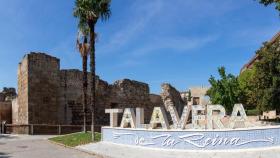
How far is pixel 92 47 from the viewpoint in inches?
926

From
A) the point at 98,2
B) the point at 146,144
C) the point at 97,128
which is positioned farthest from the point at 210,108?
the point at 97,128

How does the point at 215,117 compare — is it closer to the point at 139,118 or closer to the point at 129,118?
the point at 139,118

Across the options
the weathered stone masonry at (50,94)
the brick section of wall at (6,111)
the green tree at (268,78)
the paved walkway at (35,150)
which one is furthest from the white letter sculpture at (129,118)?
the brick section of wall at (6,111)

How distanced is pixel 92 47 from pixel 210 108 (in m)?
9.10

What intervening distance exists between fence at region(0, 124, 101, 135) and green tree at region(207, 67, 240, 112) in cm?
2024

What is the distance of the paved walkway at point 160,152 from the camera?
49.6 feet

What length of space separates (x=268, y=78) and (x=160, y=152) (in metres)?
9.69

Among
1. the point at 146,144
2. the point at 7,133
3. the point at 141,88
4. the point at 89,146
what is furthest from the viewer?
the point at 141,88

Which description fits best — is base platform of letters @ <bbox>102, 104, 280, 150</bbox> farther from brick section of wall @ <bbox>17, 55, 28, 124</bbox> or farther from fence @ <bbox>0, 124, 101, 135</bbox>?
brick section of wall @ <bbox>17, 55, 28, 124</bbox>

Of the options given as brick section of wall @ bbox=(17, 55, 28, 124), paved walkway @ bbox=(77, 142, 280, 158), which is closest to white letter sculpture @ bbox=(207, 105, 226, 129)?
paved walkway @ bbox=(77, 142, 280, 158)

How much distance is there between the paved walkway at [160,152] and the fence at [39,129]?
10657 mm

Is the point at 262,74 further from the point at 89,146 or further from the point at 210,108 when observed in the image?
the point at 89,146

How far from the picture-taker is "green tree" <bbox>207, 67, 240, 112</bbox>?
48094 millimetres

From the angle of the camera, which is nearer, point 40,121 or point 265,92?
point 265,92
